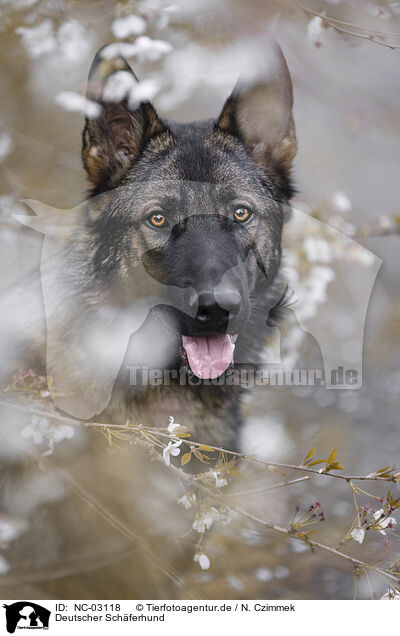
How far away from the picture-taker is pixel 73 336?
1.69 metres

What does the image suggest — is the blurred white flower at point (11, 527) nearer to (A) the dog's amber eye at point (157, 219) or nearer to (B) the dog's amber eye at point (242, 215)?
(A) the dog's amber eye at point (157, 219)

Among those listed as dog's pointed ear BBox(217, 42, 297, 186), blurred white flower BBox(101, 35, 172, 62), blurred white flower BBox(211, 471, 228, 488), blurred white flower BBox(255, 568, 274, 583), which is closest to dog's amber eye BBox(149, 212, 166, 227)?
dog's pointed ear BBox(217, 42, 297, 186)

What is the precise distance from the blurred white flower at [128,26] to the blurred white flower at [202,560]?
1.79 metres

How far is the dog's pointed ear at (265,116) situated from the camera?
1.56m

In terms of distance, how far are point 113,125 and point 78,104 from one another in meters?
0.17

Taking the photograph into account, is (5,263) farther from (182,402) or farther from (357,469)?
(357,469)

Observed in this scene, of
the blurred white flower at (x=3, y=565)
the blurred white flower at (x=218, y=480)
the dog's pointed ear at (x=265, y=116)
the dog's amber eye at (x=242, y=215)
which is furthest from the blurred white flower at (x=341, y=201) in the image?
the blurred white flower at (x=3, y=565)

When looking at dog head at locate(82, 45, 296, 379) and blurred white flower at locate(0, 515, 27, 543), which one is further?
blurred white flower at locate(0, 515, 27, 543)

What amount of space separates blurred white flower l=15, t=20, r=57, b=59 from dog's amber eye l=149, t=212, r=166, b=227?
0.78 m

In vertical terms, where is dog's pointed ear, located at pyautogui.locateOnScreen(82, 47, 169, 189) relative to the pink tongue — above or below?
above

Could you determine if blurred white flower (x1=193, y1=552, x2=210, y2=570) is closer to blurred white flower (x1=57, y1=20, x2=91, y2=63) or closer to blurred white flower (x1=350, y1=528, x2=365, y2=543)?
blurred white flower (x1=350, y1=528, x2=365, y2=543)

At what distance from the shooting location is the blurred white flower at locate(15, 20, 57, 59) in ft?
5.64
